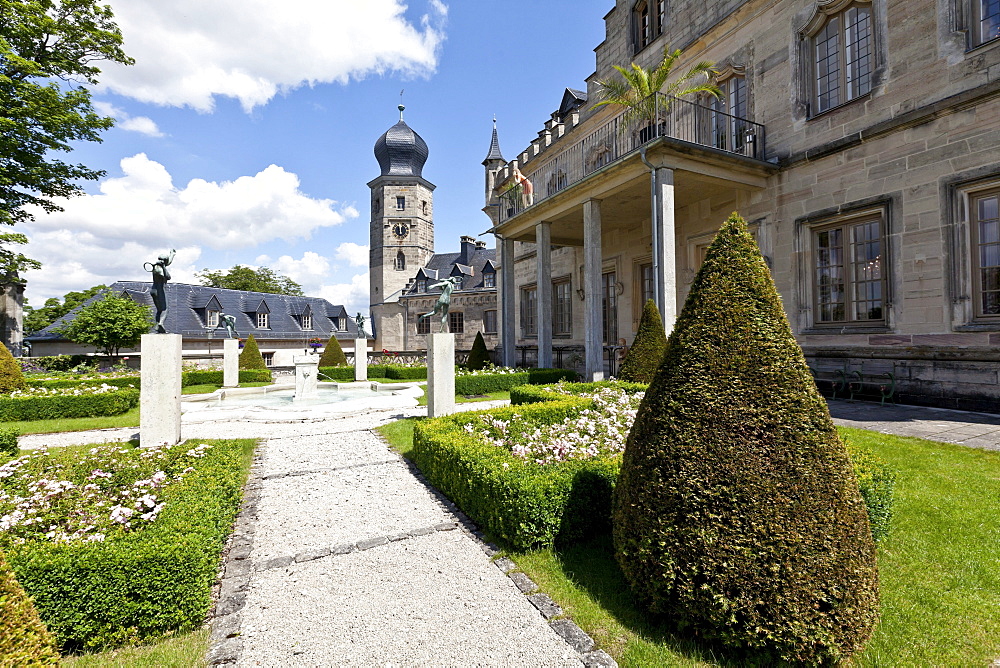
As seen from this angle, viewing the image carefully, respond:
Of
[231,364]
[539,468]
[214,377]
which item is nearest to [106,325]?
[214,377]

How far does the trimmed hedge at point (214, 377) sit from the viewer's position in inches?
706

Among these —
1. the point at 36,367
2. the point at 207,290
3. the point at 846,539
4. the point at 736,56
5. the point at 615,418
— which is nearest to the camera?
the point at 846,539

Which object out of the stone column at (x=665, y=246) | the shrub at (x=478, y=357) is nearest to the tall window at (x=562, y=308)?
the shrub at (x=478, y=357)

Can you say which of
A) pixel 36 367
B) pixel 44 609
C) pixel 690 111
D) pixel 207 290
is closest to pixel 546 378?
pixel 690 111

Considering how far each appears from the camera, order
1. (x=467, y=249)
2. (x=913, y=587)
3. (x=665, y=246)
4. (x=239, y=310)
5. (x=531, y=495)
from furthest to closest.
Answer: (x=467, y=249) → (x=239, y=310) → (x=665, y=246) → (x=531, y=495) → (x=913, y=587)

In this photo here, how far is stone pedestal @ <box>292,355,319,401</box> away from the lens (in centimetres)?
1426

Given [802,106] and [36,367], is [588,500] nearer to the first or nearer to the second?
[802,106]

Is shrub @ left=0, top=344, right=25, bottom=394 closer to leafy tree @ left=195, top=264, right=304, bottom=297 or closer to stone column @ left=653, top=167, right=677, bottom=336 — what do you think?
stone column @ left=653, top=167, right=677, bottom=336

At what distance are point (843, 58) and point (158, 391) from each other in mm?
15748

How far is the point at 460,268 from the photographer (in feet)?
126

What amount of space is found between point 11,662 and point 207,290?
3939 cm

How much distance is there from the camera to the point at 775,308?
283 centimetres

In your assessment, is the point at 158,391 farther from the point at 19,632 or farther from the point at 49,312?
the point at 49,312

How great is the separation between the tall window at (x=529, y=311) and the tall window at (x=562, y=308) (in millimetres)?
1700
